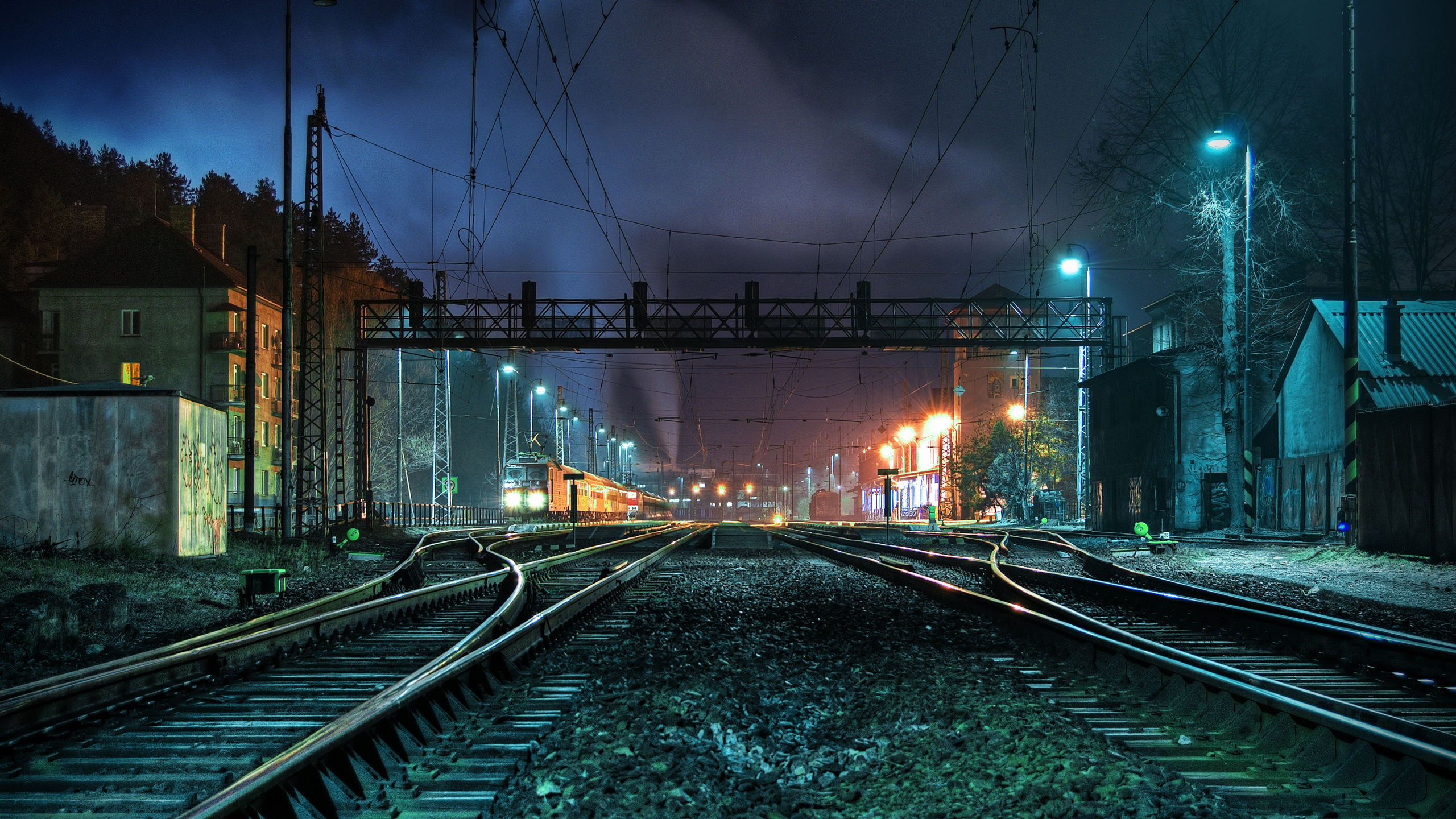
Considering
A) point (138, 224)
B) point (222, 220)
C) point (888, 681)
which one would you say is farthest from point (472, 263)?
point (222, 220)

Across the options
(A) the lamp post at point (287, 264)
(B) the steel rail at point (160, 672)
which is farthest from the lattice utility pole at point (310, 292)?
(B) the steel rail at point (160, 672)

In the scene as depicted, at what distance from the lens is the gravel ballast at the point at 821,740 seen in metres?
3.96

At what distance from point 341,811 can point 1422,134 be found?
49.4m

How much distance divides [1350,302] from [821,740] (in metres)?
18.2

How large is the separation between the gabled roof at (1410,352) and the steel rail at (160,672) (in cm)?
2225

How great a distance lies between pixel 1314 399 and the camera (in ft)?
89.0

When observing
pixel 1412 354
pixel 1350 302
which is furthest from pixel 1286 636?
pixel 1412 354

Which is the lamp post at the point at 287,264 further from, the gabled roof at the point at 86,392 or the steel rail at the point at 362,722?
the steel rail at the point at 362,722

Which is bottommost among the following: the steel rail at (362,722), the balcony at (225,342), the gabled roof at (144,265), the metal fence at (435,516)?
the metal fence at (435,516)

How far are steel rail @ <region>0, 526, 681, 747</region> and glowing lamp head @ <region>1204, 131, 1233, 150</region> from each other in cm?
2170

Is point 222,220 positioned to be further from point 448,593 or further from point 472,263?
point 448,593

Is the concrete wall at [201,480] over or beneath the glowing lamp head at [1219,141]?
beneath

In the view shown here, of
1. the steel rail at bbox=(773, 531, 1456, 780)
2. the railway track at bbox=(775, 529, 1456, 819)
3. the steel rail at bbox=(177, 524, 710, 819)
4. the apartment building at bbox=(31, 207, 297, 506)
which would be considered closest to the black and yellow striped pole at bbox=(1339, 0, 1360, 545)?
the railway track at bbox=(775, 529, 1456, 819)

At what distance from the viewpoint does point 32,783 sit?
4.27 meters
